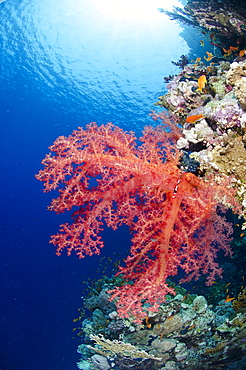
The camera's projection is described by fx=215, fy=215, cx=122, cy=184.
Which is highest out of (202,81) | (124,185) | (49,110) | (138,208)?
(49,110)

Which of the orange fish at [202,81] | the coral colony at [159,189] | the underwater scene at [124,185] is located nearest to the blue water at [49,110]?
the underwater scene at [124,185]

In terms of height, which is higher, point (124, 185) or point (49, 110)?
point (49, 110)

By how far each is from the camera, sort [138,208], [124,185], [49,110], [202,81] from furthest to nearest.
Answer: [49,110] → [202,81] → [138,208] → [124,185]

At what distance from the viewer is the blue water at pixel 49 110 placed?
12820 mm

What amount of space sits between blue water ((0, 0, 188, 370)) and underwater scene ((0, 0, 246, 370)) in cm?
9

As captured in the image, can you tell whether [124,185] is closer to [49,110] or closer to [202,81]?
[202,81]

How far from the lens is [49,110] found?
19.2m

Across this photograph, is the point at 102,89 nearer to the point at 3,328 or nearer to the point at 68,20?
the point at 68,20

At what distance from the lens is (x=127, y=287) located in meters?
3.18

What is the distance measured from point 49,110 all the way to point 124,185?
1862 cm

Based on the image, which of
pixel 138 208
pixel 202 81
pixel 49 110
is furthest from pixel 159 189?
pixel 49 110

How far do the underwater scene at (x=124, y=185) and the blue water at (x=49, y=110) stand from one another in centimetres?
9

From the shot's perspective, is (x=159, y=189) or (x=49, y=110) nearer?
(x=159, y=189)

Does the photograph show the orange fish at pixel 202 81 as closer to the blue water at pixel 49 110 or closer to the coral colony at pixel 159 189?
the coral colony at pixel 159 189
